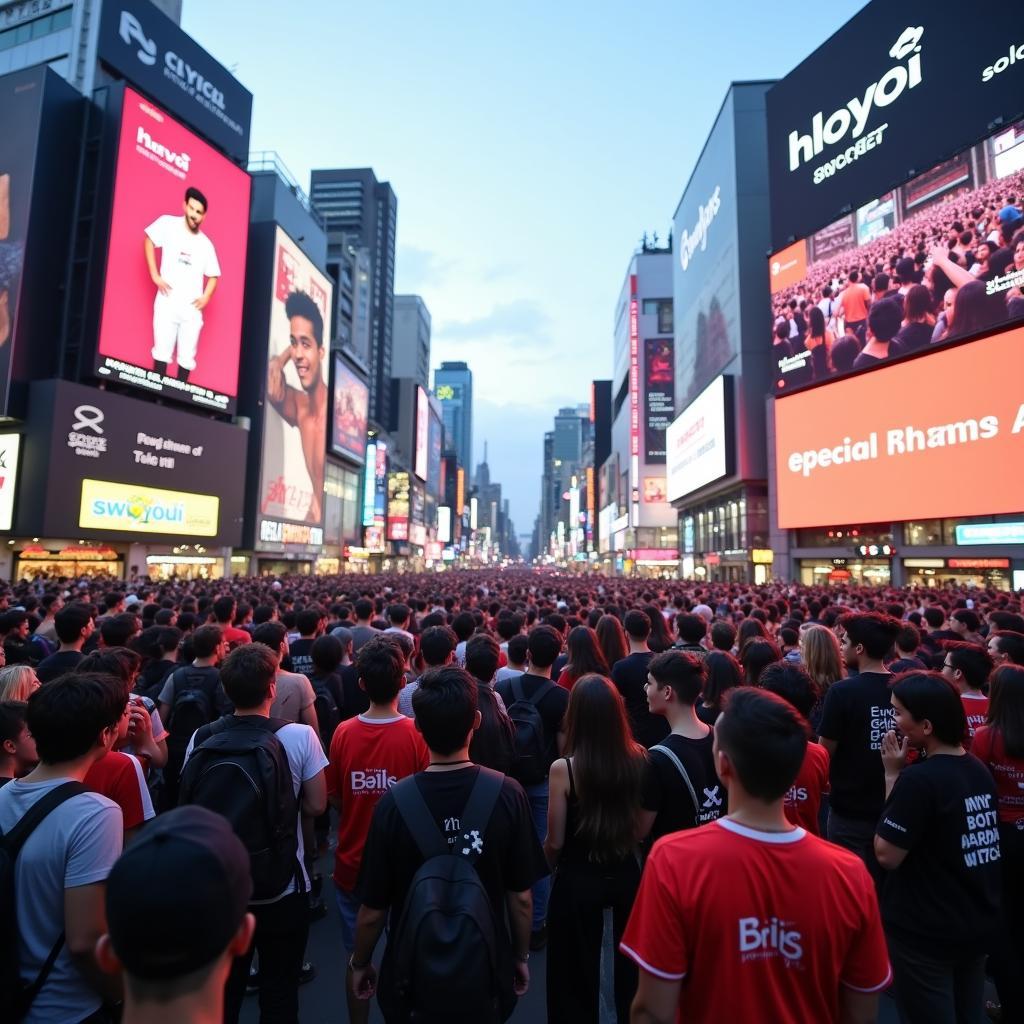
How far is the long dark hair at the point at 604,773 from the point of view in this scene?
2.91 m

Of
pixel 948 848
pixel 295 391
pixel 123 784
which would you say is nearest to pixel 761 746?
pixel 948 848

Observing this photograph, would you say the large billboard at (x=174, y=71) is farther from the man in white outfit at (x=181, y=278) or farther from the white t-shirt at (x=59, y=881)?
the white t-shirt at (x=59, y=881)

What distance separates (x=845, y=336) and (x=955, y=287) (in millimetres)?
6464

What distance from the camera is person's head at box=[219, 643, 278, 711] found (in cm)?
314

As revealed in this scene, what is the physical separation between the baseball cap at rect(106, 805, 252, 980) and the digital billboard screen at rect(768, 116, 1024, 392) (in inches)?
1345

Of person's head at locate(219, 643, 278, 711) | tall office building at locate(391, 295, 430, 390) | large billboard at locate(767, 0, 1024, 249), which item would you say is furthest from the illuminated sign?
tall office building at locate(391, 295, 430, 390)

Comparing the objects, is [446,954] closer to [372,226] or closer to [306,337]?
[306,337]

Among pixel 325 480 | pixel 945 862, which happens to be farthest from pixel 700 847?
pixel 325 480

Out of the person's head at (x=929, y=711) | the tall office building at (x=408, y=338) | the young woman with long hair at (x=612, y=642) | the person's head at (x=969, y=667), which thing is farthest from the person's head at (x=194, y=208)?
the tall office building at (x=408, y=338)

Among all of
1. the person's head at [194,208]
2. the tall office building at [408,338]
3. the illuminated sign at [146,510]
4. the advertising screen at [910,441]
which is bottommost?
the illuminated sign at [146,510]

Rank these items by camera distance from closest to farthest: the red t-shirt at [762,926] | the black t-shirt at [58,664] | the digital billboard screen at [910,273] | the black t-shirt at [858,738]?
the red t-shirt at [762,926], the black t-shirt at [858,738], the black t-shirt at [58,664], the digital billboard screen at [910,273]

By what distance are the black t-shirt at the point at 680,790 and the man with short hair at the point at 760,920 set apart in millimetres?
1112

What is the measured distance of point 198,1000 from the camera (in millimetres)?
1316

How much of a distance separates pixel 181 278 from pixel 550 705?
129 ft
